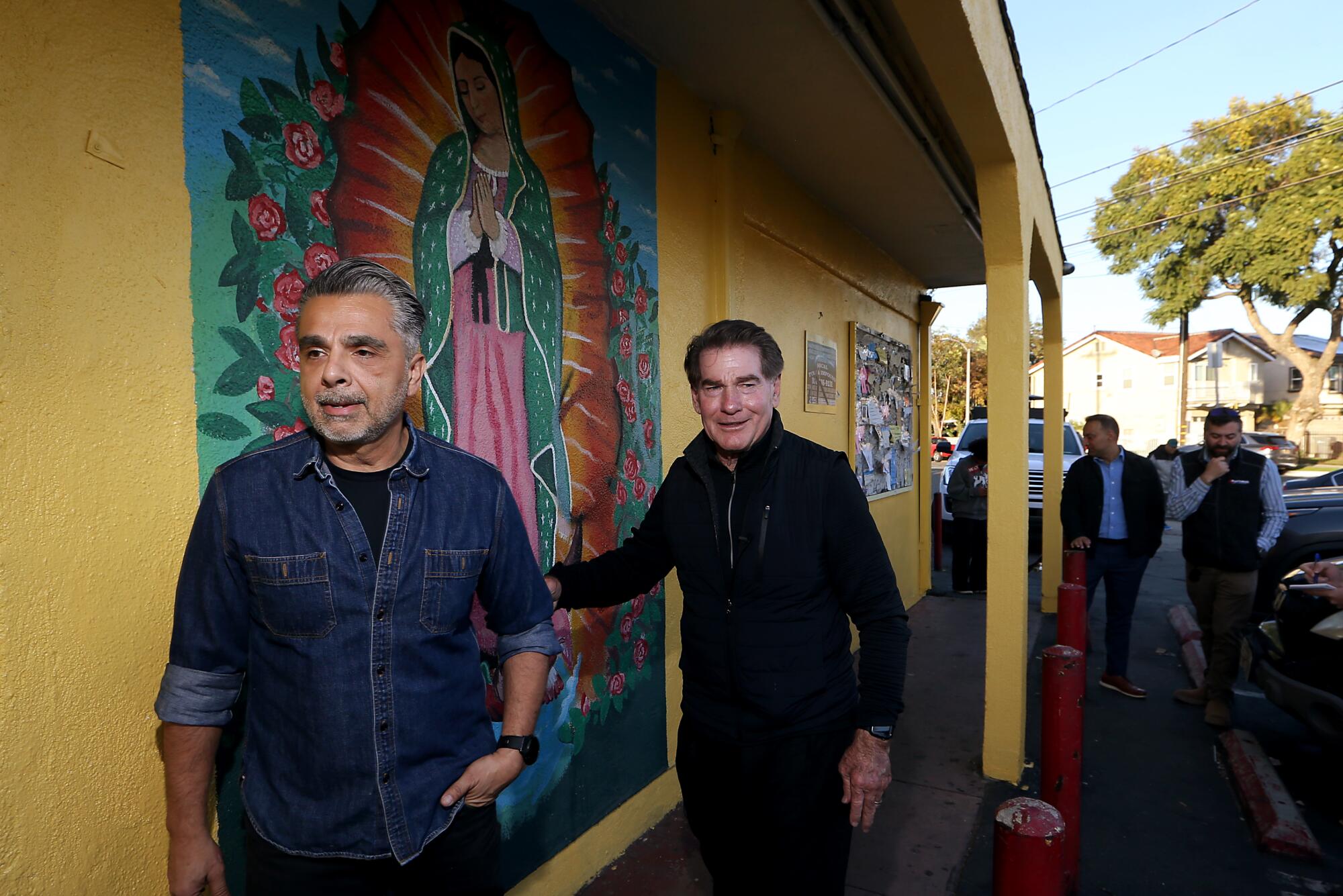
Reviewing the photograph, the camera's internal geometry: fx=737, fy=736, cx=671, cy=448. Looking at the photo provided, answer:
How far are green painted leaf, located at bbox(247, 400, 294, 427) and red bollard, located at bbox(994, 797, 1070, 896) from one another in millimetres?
1926

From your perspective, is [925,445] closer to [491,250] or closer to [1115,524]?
[1115,524]

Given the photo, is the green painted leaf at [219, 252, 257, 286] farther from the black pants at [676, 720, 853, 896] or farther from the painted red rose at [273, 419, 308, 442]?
the black pants at [676, 720, 853, 896]

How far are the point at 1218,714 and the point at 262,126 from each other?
19.9 ft

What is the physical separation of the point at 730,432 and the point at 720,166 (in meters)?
2.52

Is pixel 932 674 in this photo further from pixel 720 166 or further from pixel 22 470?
pixel 22 470

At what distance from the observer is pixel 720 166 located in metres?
4.02

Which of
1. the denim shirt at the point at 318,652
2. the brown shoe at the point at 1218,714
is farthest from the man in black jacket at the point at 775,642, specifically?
the brown shoe at the point at 1218,714

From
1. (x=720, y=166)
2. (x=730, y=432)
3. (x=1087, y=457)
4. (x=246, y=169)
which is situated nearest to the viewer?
(x=246, y=169)

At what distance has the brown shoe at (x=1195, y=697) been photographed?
5.22 metres

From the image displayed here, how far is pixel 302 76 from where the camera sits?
191 cm

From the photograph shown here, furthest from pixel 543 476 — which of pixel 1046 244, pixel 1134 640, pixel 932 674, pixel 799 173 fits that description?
pixel 1134 640

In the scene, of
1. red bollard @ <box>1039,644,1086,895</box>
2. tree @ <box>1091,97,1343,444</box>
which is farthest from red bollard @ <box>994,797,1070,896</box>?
tree @ <box>1091,97,1343,444</box>

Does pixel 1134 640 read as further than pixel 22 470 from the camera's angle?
Yes

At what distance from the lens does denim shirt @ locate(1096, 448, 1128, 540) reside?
17.7ft
